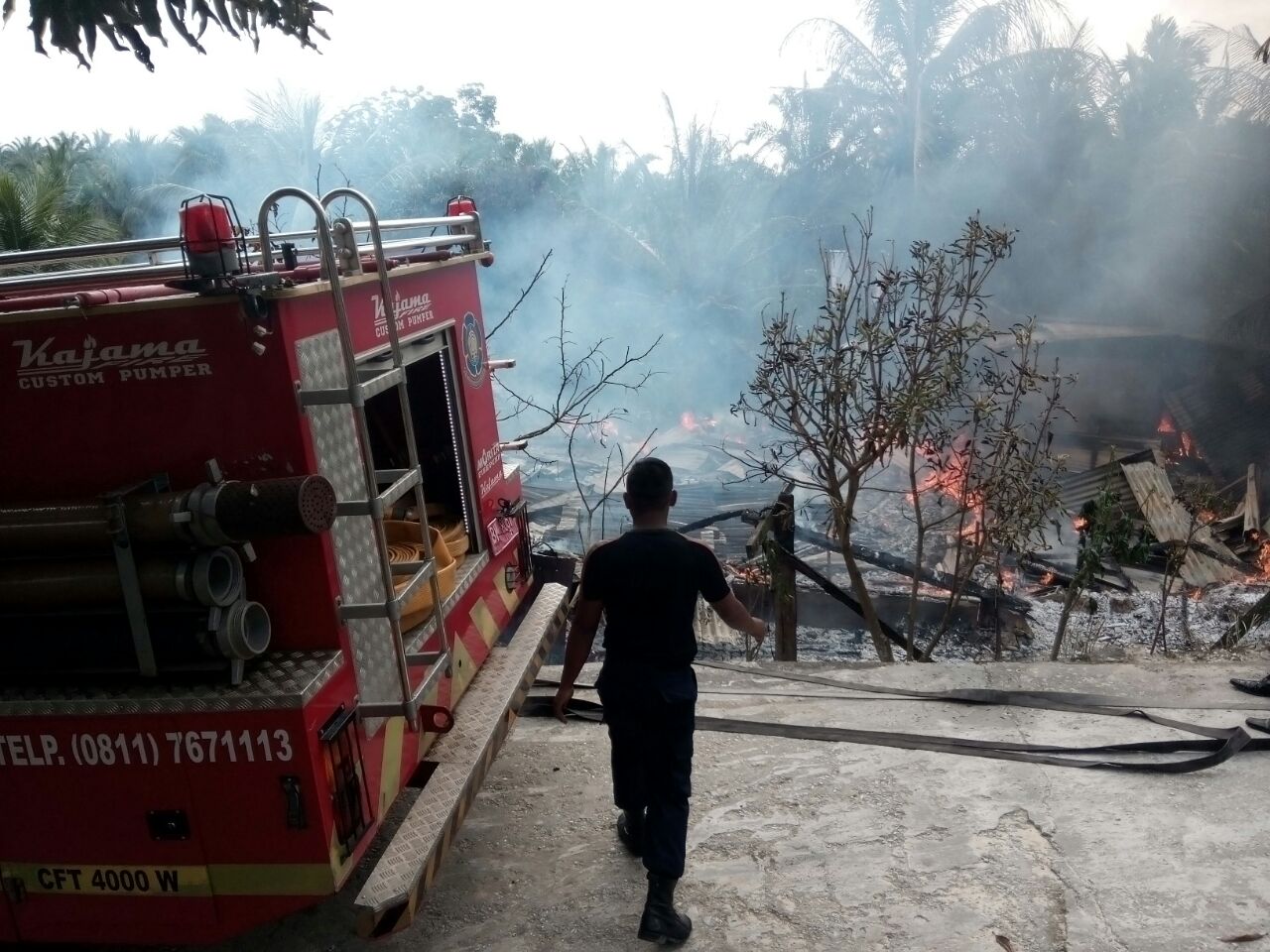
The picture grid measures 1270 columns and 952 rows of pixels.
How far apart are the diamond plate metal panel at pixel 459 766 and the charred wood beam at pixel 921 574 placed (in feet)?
16.5

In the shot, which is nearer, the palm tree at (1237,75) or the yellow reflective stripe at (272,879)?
the yellow reflective stripe at (272,879)

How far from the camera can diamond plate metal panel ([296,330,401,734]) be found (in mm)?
2943

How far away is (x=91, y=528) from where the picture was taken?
266 cm

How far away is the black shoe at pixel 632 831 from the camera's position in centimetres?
386

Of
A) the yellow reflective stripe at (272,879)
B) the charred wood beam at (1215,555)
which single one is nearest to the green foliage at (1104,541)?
the charred wood beam at (1215,555)

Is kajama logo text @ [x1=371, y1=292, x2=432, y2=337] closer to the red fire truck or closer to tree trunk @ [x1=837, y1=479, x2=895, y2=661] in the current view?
the red fire truck

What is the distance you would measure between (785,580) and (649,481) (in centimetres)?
443

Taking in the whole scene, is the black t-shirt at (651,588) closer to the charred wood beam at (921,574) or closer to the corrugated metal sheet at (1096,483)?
the charred wood beam at (921,574)

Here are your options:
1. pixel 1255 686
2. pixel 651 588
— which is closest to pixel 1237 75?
pixel 1255 686

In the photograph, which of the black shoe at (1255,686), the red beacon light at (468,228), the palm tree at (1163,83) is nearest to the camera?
the red beacon light at (468,228)

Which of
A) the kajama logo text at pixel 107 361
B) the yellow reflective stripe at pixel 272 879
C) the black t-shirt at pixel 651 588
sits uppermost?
the kajama logo text at pixel 107 361

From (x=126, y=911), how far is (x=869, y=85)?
98.7 feet

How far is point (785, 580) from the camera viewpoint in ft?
24.6

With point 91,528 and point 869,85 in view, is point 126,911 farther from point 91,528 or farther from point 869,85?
point 869,85
